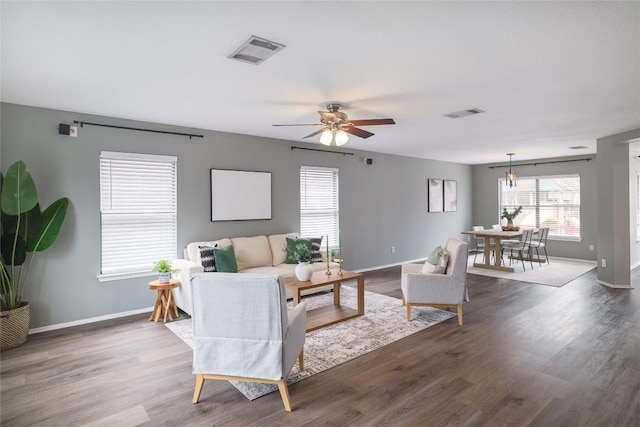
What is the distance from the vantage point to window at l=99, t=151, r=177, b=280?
14.1 feet

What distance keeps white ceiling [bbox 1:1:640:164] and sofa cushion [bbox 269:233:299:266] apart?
180 cm

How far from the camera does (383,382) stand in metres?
2.78

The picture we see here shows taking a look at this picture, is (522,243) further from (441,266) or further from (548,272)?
(441,266)

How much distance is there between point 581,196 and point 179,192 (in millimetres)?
8706

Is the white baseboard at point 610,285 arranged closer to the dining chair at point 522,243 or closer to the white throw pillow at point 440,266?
the dining chair at point 522,243

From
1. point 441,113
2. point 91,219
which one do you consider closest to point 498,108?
point 441,113

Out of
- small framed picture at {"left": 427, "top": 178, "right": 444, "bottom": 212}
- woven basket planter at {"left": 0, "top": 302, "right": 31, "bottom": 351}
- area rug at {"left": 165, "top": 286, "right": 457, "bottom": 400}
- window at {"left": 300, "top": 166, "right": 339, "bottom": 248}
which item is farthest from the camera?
small framed picture at {"left": 427, "top": 178, "right": 444, "bottom": 212}

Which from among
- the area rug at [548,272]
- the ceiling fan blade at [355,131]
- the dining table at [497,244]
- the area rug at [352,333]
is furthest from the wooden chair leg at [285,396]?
the dining table at [497,244]

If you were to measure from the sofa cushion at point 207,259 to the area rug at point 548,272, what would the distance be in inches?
203

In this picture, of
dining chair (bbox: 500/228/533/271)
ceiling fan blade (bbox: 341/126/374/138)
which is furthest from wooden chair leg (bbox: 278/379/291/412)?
dining chair (bbox: 500/228/533/271)

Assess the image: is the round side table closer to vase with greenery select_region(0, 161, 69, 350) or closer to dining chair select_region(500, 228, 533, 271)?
vase with greenery select_region(0, 161, 69, 350)

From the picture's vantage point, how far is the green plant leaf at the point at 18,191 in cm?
342

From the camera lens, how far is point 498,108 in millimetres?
4090

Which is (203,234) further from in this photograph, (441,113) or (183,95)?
(441,113)
